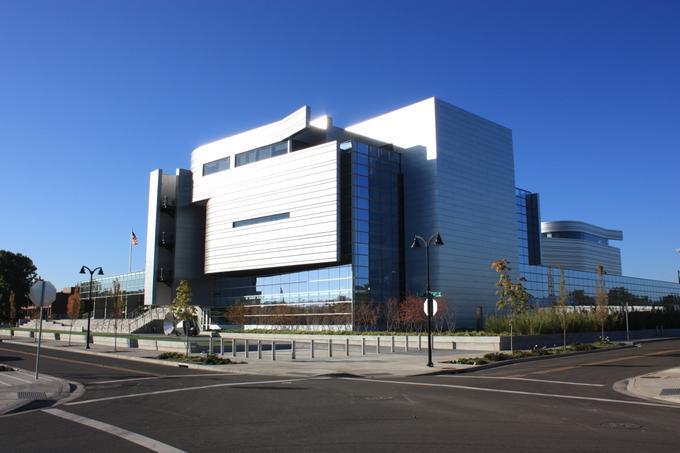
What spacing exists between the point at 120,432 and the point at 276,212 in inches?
2199

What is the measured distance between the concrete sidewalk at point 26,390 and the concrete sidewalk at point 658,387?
15.7 meters

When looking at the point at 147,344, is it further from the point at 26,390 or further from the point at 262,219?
the point at 262,219

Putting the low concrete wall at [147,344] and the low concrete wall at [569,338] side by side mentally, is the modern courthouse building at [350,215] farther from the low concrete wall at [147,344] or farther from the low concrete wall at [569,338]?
the low concrete wall at [147,344]

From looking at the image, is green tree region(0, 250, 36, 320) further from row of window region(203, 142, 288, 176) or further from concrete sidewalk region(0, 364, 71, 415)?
concrete sidewalk region(0, 364, 71, 415)

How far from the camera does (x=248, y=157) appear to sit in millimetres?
71750

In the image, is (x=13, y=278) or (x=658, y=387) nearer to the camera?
(x=658, y=387)

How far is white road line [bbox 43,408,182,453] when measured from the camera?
853 centimetres

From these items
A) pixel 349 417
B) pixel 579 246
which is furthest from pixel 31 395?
pixel 579 246

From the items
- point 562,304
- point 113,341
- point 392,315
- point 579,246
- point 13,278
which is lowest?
point 113,341

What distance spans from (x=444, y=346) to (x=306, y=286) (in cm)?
2678

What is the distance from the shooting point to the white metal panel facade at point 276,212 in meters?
59.2

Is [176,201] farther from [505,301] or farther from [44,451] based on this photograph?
[44,451]

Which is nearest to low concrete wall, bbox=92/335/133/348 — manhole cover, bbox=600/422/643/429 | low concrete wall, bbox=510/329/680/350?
low concrete wall, bbox=510/329/680/350

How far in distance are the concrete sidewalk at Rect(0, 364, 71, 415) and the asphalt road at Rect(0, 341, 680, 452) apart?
789 mm
